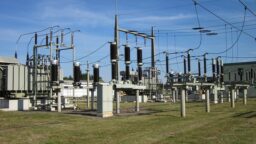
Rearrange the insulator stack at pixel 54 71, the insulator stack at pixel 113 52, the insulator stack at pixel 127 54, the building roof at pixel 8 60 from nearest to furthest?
the insulator stack at pixel 113 52
the insulator stack at pixel 54 71
the insulator stack at pixel 127 54
the building roof at pixel 8 60

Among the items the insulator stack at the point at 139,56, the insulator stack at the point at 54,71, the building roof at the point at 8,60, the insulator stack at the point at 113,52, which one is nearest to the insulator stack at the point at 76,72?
the insulator stack at the point at 54,71

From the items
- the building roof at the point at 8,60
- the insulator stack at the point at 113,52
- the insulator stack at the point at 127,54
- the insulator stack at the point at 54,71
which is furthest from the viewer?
the building roof at the point at 8,60

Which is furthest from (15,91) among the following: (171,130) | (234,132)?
(234,132)

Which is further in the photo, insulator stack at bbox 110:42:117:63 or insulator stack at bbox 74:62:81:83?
insulator stack at bbox 74:62:81:83

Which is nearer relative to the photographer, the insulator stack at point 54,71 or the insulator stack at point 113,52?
the insulator stack at point 113,52

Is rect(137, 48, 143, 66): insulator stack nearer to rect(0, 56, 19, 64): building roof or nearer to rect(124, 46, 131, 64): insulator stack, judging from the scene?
rect(124, 46, 131, 64): insulator stack

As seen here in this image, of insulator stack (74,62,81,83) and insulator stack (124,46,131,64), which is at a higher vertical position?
insulator stack (124,46,131,64)

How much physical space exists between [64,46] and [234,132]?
65.2ft

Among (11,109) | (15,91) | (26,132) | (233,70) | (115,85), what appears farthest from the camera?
(233,70)

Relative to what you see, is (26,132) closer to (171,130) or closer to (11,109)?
(171,130)

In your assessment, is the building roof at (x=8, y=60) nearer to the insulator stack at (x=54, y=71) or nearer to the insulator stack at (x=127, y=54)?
the insulator stack at (x=54, y=71)

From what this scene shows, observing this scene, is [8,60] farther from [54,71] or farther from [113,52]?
[113,52]

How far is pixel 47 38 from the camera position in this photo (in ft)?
109

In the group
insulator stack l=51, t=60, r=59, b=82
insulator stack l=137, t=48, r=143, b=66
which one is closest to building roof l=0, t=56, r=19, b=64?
insulator stack l=51, t=60, r=59, b=82
